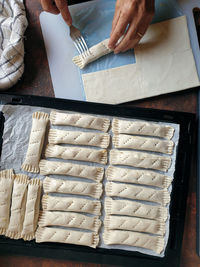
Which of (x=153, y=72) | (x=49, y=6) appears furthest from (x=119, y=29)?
(x=49, y=6)

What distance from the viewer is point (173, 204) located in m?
1.92

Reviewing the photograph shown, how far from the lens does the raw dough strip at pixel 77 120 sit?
195 centimetres

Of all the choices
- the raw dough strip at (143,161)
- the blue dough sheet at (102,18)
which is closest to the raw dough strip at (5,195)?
the raw dough strip at (143,161)

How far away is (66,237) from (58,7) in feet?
4.77

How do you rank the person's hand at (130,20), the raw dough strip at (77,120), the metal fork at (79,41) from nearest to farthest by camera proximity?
the person's hand at (130,20)
the raw dough strip at (77,120)
the metal fork at (79,41)

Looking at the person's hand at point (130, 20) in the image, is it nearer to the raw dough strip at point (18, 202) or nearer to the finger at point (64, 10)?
the finger at point (64, 10)

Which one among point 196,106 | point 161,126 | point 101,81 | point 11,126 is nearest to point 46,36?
point 101,81

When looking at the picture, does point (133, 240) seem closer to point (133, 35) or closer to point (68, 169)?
point (68, 169)

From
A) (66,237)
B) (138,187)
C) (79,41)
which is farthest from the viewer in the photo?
(79,41)

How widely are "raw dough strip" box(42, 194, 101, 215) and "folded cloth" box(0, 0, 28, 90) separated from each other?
0.80 m

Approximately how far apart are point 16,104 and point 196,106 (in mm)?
1206

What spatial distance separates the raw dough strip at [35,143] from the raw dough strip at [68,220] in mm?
295

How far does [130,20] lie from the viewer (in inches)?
74.0

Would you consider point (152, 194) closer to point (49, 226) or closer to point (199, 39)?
point (49, 226)
